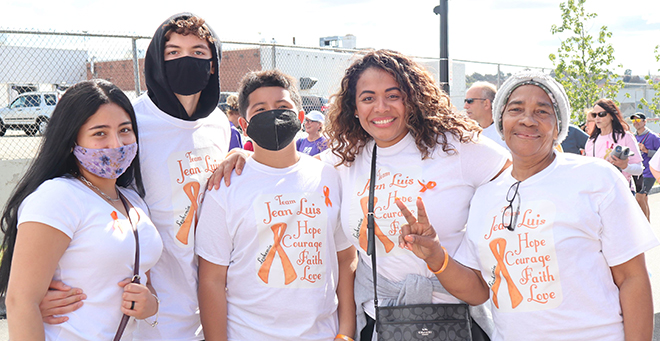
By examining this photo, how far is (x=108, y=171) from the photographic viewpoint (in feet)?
7.45

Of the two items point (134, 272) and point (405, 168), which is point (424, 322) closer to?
point (405, 168)

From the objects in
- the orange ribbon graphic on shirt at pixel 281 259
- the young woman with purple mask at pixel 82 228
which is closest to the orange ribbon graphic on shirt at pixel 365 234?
the orange ribbon graphic on shirt at pixel 281 259

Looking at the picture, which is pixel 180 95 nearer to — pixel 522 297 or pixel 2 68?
pixel 522 297

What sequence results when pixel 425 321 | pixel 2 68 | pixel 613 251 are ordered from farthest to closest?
pixel 2 68 → pixel 425 321 → pixel 613 251

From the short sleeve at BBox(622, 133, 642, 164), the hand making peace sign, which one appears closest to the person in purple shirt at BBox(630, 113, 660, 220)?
the short sleeve at BBox(622, 133, 642, 164)

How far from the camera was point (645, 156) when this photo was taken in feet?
30.1

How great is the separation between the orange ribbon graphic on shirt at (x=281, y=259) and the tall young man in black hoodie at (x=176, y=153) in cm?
41

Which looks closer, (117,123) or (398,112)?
(117,123)

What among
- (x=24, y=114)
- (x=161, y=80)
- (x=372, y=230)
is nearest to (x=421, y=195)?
(x=372, y=230)

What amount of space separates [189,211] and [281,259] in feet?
1.83

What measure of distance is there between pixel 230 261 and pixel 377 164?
924mm

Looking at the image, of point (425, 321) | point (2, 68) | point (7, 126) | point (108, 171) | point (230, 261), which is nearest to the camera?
point (108, 171)

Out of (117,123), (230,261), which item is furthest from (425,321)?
(117,123)

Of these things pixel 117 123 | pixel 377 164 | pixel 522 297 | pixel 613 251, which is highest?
pixel 117 123
